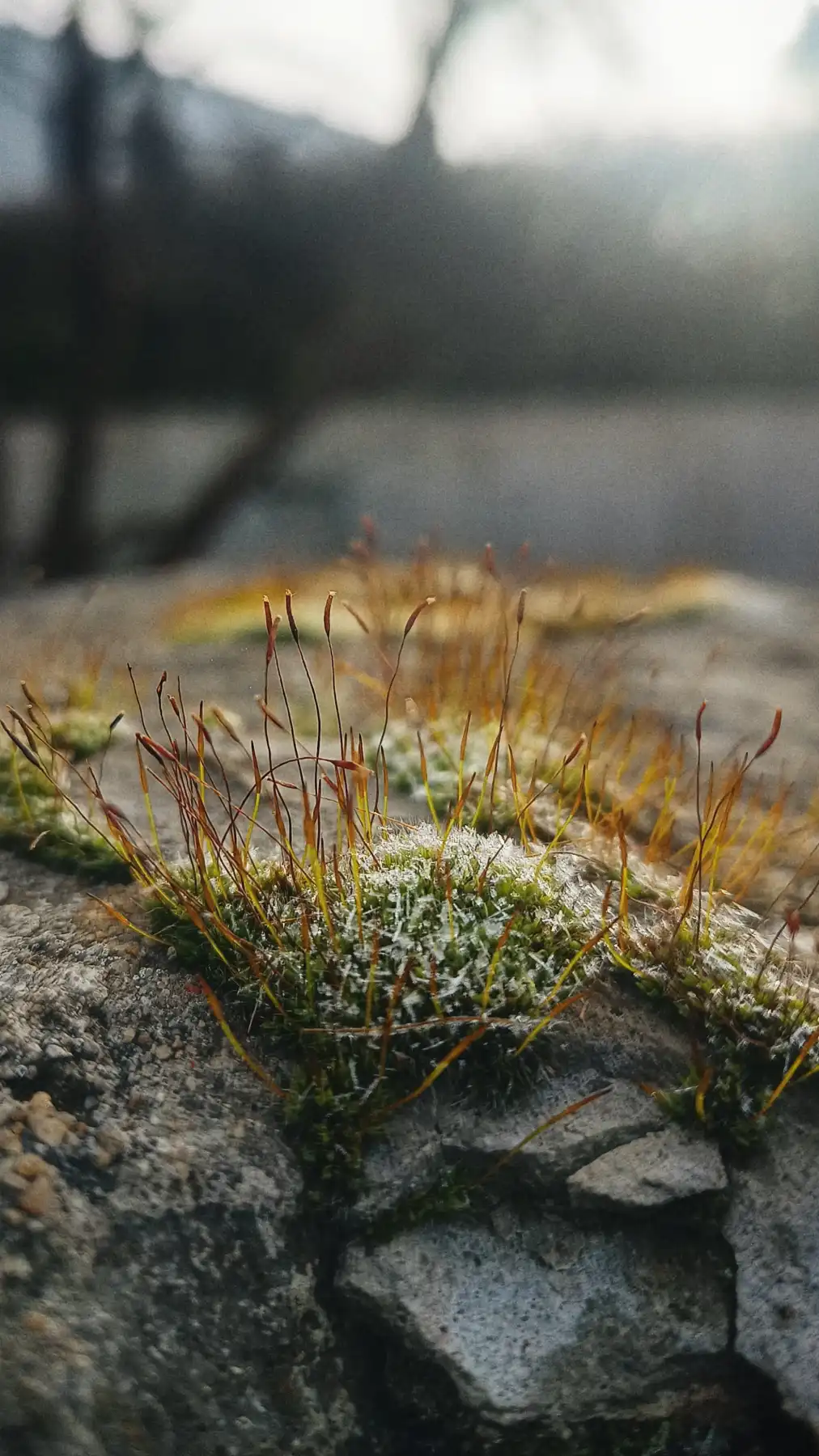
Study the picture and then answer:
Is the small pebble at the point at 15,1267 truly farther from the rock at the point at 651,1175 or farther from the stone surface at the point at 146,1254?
the rock at the point at 651,1175

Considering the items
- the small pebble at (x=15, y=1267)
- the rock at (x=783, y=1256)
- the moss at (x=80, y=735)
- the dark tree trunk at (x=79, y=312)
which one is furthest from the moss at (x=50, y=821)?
the dark tree trunk at (x=79, y=312)

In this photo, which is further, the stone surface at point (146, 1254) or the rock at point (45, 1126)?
the rock at point (45, 1126)

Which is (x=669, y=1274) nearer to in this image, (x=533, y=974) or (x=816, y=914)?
(x=533, y=974)

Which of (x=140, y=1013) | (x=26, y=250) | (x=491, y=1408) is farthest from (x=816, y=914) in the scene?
(x=26, y=250)

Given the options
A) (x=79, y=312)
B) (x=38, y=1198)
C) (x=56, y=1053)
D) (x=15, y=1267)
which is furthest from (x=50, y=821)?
(x=79, y=312)

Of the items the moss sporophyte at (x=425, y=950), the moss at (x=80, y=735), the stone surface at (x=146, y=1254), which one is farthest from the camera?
the moss at (x=80, y=735)

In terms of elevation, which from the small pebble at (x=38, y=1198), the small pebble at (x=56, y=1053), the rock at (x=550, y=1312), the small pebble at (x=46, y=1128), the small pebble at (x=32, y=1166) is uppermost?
the small pebble at (x=56, y=1053)
